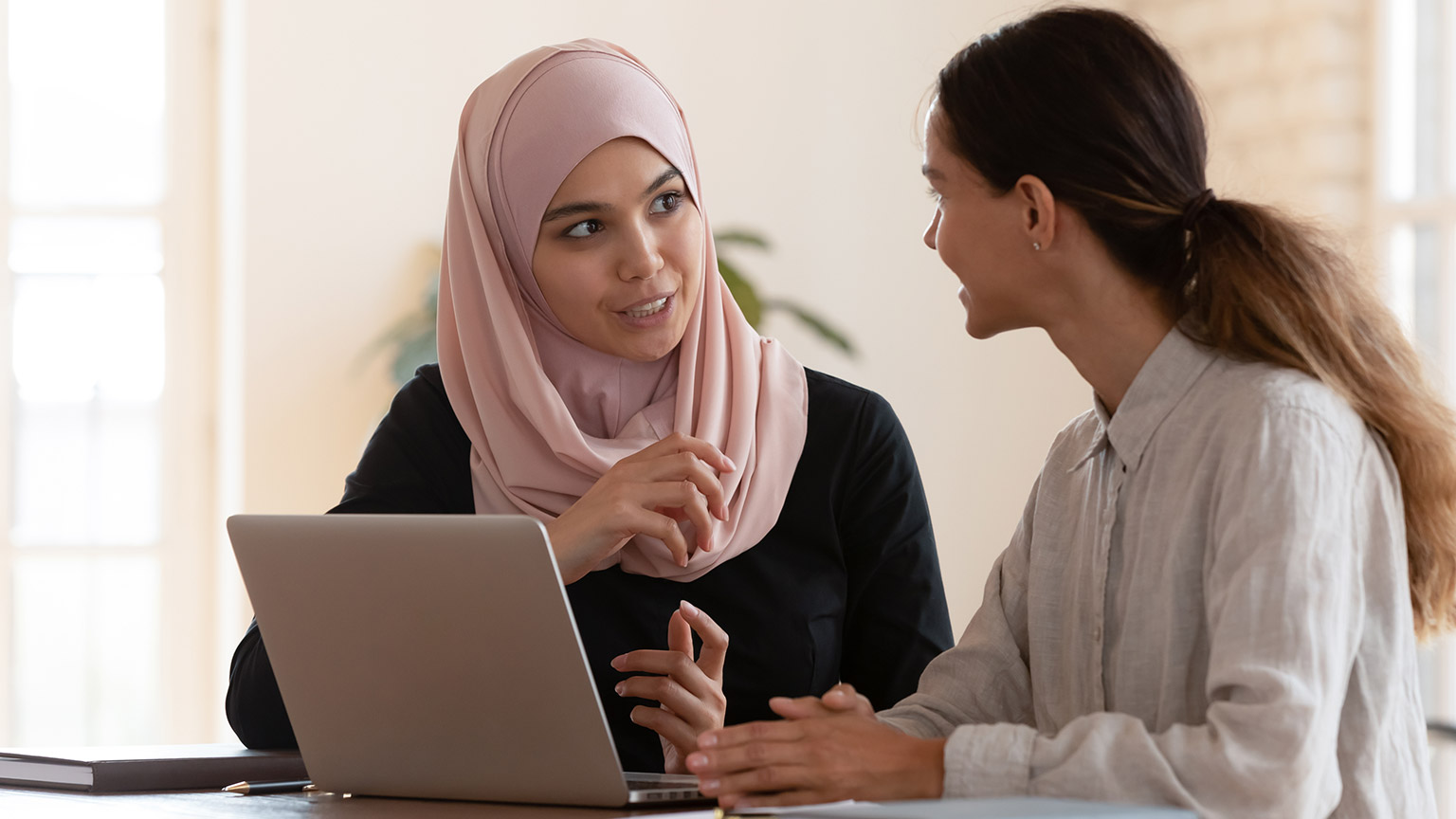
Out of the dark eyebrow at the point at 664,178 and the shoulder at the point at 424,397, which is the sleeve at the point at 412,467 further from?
the dark eyebrow at the point at 664,178

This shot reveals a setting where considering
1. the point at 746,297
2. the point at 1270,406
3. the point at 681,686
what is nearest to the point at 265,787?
the point at 681,686

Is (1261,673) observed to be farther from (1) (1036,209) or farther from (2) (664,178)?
(2) (664,178)

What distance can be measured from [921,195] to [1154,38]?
3.18 metres

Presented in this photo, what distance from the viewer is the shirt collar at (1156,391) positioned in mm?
1133

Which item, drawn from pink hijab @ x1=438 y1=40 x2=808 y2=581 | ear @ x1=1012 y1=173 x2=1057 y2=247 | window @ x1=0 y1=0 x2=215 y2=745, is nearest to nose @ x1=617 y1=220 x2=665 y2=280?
pink hijab @ x1=438 y1=40 x2=808 y2=581

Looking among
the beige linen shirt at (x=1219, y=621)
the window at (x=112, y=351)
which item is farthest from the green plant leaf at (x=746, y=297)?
the beige linen shirt at (x=1219, y=621)

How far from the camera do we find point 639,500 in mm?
1311

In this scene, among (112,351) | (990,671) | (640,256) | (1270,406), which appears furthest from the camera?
(112,351)

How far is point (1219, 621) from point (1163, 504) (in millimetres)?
150

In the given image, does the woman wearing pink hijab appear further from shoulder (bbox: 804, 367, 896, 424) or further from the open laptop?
the open laptop

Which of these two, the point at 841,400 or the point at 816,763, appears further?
the point at 841,400

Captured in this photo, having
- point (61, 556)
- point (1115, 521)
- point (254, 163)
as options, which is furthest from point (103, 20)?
point (1115, 521)

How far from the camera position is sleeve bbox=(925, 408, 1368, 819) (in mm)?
932

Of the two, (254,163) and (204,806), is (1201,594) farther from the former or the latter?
(254,163)
